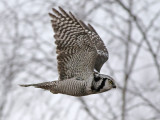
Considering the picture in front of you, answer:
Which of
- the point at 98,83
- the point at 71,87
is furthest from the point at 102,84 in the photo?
the point at 71,87

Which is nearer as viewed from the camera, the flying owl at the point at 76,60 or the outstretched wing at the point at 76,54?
the flying owl at the point at 76,60

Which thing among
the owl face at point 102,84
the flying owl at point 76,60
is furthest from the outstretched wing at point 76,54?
the owl face at point 102,84

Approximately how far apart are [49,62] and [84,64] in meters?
4.59

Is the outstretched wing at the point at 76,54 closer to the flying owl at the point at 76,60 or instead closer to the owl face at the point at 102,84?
the flying owl at the point at 76,60

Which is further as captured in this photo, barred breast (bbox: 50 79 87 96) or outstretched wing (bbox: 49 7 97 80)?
outstretched wing (bbox: 49 7 97 80)

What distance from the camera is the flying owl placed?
539 centimetres

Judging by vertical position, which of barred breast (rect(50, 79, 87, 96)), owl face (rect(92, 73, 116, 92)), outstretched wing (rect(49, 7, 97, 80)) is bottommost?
barred breast (rect(50, 79, 87, 96))

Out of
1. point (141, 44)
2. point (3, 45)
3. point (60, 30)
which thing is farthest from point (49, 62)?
point (60, 30)

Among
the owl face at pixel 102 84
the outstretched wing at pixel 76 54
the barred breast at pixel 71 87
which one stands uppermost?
the outstretched wing at pixel 76 54

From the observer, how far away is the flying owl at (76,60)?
5.39m

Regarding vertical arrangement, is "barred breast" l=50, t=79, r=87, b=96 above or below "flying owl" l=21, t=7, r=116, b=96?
below

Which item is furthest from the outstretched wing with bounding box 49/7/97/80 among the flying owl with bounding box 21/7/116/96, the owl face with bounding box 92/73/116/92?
the owl face with bounding box 92/73/116/92

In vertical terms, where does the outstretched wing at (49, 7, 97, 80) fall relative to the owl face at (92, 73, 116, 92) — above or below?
above

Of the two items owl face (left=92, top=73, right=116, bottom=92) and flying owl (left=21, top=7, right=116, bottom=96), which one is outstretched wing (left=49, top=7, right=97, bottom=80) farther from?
owl face (left=92, top=73, right=116, bottom=92)
